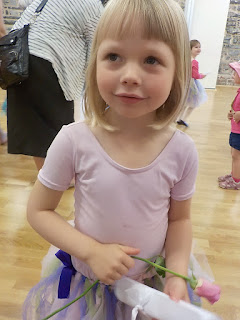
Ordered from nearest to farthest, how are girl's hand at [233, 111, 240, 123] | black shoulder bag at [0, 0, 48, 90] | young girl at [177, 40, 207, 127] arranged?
black shoulder bag at [0, 0, 48, 90] < girl's hand at [233, 111, 240, 123] < young girl at [177, 40, 207, 127]

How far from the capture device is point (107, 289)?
2.45ft

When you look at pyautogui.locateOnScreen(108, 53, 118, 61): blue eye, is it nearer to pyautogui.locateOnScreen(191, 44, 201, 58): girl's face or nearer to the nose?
the nose

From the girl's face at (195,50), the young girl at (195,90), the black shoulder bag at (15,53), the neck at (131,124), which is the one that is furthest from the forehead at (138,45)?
the girl's face at (195,50)

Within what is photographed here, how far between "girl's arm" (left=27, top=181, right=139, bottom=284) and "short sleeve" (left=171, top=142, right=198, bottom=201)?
15 cm

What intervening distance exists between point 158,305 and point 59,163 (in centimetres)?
31

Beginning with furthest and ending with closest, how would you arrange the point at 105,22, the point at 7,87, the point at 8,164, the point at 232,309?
the point at 8,164 → the point at 7,87 → the point at 232,309 → the point at 105,22

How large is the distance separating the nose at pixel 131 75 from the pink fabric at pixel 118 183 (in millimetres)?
149

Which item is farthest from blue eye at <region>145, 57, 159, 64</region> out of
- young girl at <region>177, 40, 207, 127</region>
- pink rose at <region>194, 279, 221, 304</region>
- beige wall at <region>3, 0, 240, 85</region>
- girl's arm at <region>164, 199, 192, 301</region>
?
beige wall at <region>3, 0, 240, 85</region>

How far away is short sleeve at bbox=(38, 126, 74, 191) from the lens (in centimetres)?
66

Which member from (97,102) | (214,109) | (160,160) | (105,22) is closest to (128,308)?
(160,160)

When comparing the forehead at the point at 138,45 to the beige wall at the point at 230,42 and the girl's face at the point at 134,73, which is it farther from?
the beige wall at the point at 230,42

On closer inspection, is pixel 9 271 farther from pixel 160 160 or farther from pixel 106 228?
pixel 160 160

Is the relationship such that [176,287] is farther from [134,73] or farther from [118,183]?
[134,73]

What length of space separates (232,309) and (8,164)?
173cm
